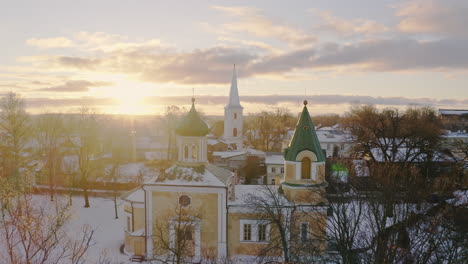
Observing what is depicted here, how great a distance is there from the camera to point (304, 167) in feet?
59.1

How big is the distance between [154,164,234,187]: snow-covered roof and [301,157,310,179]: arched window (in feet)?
13.5

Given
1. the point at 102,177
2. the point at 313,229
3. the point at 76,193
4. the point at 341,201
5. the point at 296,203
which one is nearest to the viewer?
the point at 341,201

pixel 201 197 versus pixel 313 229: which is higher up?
pixel 201 197

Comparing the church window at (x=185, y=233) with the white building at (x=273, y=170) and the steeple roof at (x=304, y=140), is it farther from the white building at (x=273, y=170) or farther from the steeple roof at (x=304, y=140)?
the white building at (x=273, y=170)

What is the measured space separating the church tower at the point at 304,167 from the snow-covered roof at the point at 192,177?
3.59m

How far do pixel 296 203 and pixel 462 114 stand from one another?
85656mm

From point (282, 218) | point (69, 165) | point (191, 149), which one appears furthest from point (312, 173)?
point (69, 165)

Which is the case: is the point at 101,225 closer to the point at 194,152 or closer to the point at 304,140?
the point at 194,152

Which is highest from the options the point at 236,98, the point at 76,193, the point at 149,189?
the point at 236,98

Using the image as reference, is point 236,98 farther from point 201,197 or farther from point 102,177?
point 201,197

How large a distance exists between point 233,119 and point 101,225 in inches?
1170

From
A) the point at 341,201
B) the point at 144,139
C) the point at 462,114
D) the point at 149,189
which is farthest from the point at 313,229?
the point at 462,114

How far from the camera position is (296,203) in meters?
17.8

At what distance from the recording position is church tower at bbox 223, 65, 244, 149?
5012 cm
